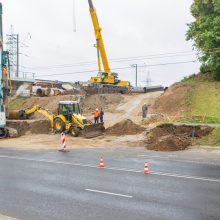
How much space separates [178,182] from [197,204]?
3211 millimetres

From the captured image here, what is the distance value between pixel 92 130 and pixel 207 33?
57.5 ft

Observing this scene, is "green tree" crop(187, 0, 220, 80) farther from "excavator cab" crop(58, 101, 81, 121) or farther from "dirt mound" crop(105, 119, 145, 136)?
"excavator cab" crop(58, 101, 81, 121)

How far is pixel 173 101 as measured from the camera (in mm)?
41031

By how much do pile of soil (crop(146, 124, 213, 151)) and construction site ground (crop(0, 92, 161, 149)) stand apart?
3.28ft

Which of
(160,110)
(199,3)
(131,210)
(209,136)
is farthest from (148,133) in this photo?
(199,3)

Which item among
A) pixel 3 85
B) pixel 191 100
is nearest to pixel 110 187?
pixel 3 85

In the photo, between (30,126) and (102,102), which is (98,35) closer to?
(102,102)

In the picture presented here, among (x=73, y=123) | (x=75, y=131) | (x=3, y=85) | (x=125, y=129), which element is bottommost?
(x=75, y=131)

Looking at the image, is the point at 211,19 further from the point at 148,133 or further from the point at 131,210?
the point at 131,210

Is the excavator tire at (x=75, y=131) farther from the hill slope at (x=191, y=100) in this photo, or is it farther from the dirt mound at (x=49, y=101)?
the dirt mound at (x=49, y=101)

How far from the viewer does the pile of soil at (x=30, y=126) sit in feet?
111

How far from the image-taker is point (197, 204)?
35.6 ft

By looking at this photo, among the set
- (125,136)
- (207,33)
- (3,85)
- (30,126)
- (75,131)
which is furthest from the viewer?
(207,33)

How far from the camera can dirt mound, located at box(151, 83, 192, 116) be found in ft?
129
